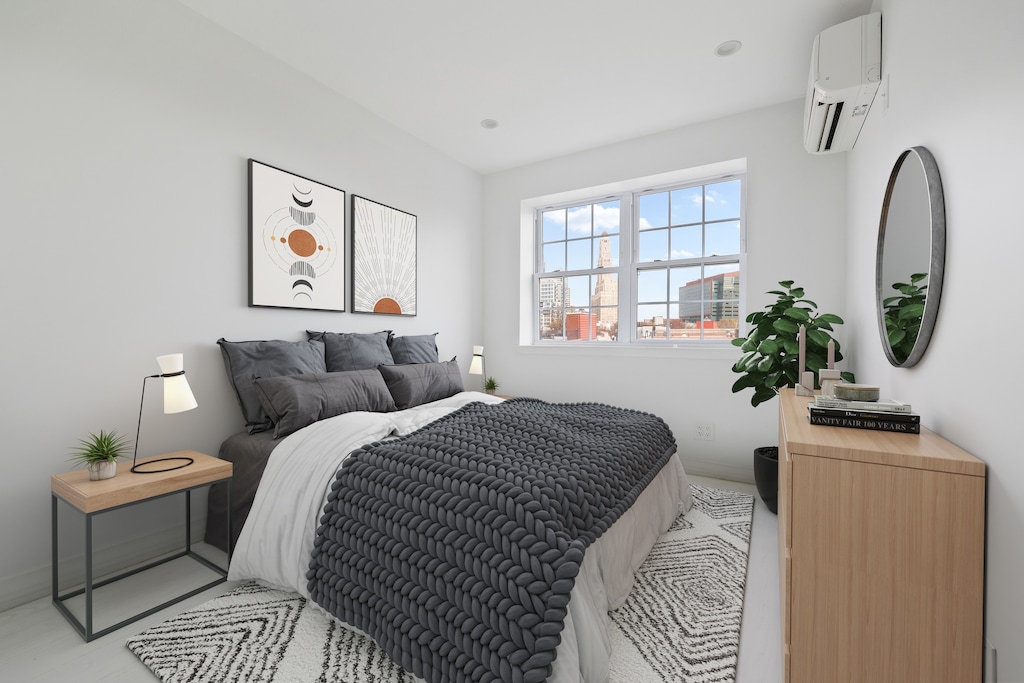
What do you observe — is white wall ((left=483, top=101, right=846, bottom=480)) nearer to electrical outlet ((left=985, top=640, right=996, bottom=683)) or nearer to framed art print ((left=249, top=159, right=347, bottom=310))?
framed art print ((left=249, top=159, right=347, bottom=310))

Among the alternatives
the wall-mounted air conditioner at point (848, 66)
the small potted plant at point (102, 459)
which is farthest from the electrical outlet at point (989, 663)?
the small potted plant at point (102, 459)

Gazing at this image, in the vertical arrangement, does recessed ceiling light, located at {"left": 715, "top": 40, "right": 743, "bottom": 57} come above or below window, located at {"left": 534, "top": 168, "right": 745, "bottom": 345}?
above

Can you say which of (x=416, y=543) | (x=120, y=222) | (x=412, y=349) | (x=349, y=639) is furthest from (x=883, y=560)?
(x=120, y=222)

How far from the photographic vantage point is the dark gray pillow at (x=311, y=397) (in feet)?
7.24

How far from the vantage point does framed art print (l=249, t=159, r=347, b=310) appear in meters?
2.55

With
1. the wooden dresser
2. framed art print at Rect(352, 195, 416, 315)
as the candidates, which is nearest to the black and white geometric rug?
the wooden dresser

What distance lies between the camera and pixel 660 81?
2.86 m

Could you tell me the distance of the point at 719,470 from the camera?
11.1 ft

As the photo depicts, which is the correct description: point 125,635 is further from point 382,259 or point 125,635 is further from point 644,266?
point 644,266

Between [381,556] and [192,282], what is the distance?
1.74 m

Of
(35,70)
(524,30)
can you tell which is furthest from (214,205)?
(524,30)

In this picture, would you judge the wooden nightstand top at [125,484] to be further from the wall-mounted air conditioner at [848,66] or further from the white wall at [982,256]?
the wall-mounted air conditioner at [848,66]

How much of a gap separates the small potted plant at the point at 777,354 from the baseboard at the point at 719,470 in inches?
22.0

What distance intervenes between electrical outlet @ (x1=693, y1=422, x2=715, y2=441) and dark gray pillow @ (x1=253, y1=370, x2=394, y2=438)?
2.34 m
